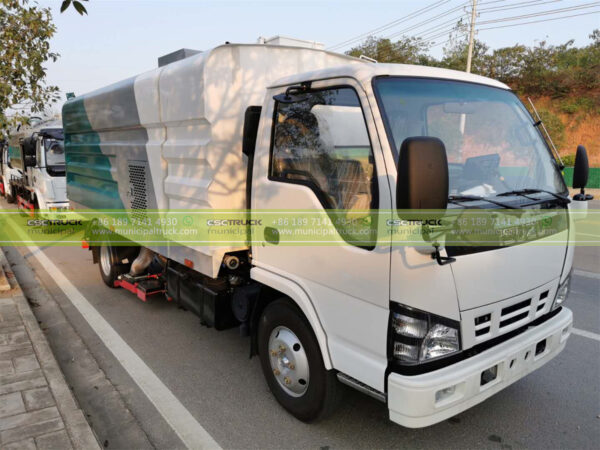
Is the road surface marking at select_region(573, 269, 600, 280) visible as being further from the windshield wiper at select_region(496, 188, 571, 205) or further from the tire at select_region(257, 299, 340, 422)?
the tire at select_region(257, 299, 340, 422)

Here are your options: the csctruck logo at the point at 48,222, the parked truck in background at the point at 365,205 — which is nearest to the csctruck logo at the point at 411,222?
the parked truck in background at the point at 365,205

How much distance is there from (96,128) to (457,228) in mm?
5012

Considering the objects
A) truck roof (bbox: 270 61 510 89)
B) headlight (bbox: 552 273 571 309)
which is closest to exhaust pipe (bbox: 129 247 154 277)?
truck roof (bbox: 270 61 510 89)

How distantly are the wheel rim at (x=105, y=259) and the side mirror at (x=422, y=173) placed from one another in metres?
5.15

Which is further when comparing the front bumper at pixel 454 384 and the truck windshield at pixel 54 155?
the truck windshield at pixel 54 155

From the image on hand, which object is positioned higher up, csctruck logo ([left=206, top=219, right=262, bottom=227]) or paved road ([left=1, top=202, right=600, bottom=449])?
csctruck logo ([left=206, top=219, right=262, bottom=227])

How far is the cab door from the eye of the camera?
238 cm

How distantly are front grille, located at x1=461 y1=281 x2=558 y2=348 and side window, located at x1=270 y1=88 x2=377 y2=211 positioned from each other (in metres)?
0.83

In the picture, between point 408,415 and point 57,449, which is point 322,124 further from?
point 57,449

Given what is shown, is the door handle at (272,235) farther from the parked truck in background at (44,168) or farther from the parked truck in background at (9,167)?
the parked truck in background at (9,167)

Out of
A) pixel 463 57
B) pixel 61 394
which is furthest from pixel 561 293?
pixel 463 57

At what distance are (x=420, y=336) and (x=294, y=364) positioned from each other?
1.08 m

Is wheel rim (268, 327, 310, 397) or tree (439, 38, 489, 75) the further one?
tree (439, 38, 489, 75)

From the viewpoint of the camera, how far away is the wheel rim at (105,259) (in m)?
6.07
